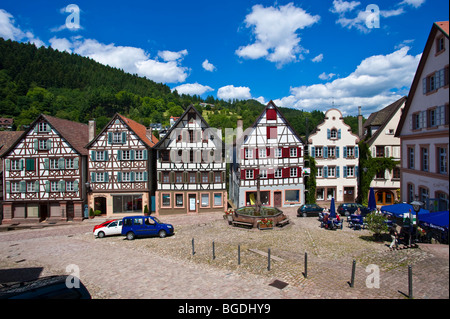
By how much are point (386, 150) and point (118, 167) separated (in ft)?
93.7

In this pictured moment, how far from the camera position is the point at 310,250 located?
14008 millimetres

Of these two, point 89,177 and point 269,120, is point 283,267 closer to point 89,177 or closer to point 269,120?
point 269,120

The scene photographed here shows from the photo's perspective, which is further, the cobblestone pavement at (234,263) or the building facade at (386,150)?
the building facade at (386,150)

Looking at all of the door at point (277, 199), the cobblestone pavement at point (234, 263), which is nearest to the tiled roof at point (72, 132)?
the cobblestone pavement at point (234, 263)

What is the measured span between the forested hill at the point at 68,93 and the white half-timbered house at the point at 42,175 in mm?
46605

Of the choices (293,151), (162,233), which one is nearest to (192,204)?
(162,233)

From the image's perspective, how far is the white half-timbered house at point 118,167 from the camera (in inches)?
1102

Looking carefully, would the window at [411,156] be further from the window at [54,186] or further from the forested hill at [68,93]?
the forested hill at [68,93]

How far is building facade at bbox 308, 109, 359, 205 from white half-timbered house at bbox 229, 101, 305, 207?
2.42 meters

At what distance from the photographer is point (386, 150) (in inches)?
1099

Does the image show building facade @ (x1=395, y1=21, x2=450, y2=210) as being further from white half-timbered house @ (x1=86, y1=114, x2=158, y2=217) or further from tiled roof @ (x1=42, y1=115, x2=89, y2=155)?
tiled roof @ (x1=42, y1=115, x2=89, y2=155)

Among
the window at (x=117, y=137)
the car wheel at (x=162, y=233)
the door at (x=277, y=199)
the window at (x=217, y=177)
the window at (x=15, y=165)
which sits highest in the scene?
the window at (x=117, y=137)
